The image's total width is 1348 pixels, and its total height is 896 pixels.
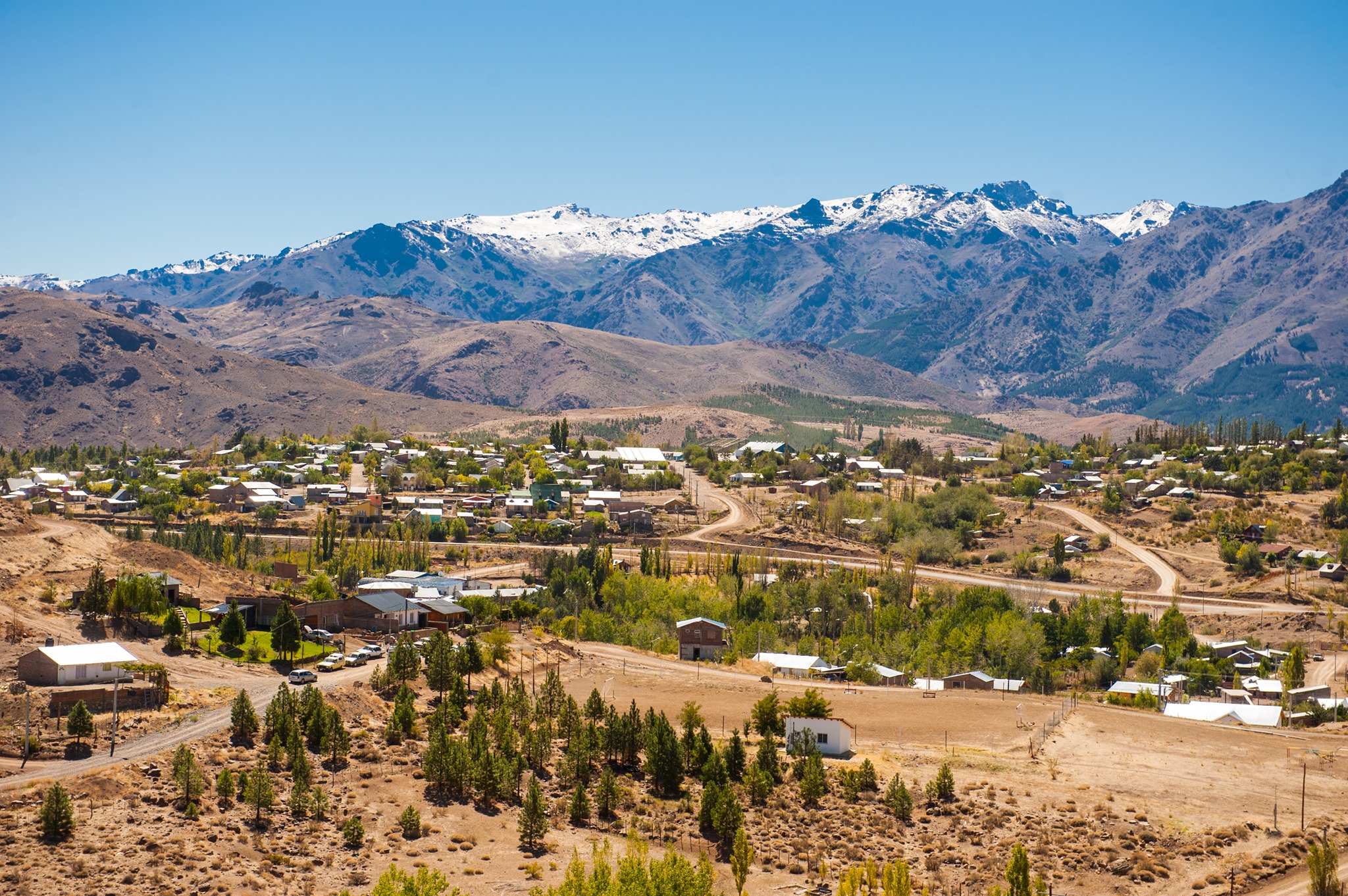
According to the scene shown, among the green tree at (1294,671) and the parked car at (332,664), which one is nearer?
the parked car at (332,664)

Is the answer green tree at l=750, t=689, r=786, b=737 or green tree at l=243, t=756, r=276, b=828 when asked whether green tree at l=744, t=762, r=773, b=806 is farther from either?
green tree at l=243, t=756, r=276, b=828

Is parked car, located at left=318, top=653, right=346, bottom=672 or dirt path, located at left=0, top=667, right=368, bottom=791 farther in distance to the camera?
parked car, located at left=318, top=653, right=346, bottom=672

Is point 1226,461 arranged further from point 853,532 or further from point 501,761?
point 501,761

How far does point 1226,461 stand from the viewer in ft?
579

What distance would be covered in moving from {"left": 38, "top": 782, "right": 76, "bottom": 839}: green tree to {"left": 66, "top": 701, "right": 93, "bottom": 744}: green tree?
636cm

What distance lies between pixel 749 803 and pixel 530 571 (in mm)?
69029

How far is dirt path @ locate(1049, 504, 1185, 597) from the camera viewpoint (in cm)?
12500

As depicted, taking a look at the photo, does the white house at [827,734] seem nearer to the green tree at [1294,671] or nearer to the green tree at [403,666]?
the green tree at [403,666]

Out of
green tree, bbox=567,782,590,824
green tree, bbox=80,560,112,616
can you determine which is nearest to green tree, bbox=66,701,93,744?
green tree, bbox=80,560,112,616

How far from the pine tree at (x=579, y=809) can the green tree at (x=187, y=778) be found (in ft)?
47.2

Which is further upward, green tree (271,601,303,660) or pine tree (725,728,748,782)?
green tree (271,601,303,660)

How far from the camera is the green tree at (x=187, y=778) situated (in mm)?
46750

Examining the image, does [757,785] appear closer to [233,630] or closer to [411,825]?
[411,825]

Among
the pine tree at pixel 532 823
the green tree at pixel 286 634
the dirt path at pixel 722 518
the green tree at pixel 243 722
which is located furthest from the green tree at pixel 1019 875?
the dirt path at pixel 722 518
